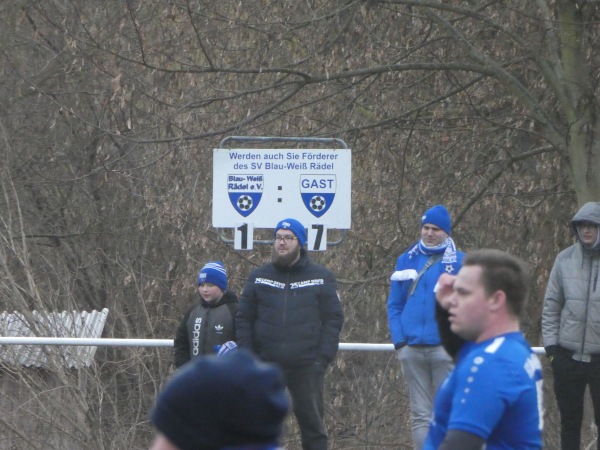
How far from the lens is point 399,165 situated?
40.6 ft

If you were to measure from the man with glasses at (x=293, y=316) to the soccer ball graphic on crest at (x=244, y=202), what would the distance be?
5.30 feet

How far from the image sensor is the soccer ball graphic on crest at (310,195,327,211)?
9.03 meters

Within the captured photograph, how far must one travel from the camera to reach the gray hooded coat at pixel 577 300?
23.4 feet

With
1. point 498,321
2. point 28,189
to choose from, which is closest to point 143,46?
point 28,189

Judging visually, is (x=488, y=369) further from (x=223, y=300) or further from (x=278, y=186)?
(x=278, y=186)

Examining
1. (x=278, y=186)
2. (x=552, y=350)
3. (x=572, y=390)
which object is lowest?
(x=572, y=390)

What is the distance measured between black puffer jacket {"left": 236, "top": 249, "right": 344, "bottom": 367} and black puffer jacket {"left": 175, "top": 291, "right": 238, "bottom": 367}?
15cm

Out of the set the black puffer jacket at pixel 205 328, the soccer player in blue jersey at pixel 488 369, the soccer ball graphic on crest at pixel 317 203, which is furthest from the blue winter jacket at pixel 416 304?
the soccer player in blue jersey at pixel 488 369

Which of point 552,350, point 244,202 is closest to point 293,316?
point 552,350

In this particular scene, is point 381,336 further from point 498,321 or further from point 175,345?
point 498,321

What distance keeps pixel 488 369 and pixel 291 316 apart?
14.1 feet

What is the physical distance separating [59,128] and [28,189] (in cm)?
101

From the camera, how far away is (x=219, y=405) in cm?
187

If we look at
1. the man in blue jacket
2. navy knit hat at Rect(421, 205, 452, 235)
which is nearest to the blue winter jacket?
the man in blue jacket
